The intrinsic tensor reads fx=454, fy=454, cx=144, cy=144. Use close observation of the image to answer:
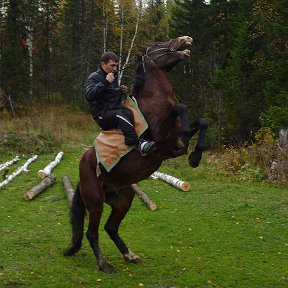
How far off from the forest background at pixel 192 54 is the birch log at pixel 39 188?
170 inches

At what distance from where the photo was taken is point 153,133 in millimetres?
5277

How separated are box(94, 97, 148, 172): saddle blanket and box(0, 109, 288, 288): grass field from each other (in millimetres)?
1525

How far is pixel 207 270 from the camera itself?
6.29 m

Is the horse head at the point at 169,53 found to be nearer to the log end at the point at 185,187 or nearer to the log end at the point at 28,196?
the log end at the point at 28,196

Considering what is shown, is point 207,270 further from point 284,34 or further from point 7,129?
point 7,129

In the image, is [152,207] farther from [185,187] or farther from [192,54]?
[192,54]

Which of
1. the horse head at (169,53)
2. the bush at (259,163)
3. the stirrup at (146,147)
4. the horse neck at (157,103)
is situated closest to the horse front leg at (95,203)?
the stirrup at (146,147)

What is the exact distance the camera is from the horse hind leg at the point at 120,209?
6.39 m

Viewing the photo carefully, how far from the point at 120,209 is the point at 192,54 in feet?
83.4

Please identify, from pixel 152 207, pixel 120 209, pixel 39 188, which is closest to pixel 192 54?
pixel 39 188

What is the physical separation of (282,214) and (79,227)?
16.3ft

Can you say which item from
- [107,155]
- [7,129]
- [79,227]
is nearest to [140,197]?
[79,227]

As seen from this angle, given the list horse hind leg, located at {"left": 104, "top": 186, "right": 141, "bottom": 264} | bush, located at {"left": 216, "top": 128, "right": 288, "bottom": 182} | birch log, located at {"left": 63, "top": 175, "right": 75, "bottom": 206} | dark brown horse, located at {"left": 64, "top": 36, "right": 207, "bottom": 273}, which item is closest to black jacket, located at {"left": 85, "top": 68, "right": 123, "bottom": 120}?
dark brown horse, located at {"left": 64, "top": 36, "right": 207, "bottom": 273}

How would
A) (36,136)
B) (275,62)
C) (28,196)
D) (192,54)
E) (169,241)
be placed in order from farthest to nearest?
(192,54) → (36,136) → (275,62) → (28,196) → (169,241)
